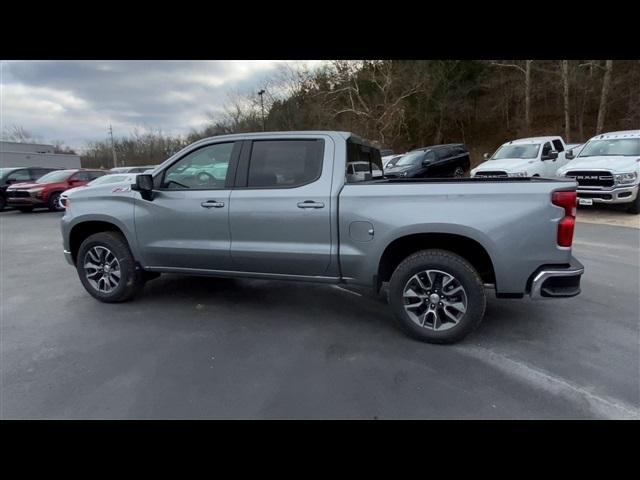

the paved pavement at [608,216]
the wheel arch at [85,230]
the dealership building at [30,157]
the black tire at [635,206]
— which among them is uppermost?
the dealership building at [30,157]

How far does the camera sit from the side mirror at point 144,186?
3.79 m

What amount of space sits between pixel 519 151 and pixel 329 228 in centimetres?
1109

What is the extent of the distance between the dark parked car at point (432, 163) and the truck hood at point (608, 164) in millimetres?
5824

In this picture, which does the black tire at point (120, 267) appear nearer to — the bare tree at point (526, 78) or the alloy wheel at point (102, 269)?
the alloy wheel at point (102, 269)

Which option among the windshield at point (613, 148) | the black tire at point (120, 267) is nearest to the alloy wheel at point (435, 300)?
the black tire at point (120, 267)

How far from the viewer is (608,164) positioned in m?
8.88

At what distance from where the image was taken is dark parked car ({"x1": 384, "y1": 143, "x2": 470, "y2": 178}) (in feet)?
48.7

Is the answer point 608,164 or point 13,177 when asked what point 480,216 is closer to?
point 608,164

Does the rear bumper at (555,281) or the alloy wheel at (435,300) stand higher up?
the rear bumper at (555,281)

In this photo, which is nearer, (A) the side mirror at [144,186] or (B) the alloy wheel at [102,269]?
(A) the side mirror at [144,186]
